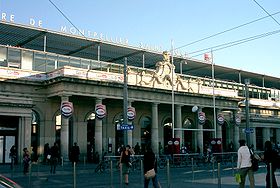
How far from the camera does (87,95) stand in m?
40.2

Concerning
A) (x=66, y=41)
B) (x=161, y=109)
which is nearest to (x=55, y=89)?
(x=66, y=41)

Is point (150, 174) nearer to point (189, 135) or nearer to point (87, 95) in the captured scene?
point (87, 95)

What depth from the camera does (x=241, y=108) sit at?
64.1m

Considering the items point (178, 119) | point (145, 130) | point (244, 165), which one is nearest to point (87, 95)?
point (178, 119)

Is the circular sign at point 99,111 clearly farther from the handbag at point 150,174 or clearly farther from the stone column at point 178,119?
the handbag at point 150,174

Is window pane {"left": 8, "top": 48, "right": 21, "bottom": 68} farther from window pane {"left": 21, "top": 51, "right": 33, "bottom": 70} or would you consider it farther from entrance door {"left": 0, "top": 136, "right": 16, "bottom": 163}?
entrance door {"left": 0, "top": 136, "right": 16, "bottom": 163}

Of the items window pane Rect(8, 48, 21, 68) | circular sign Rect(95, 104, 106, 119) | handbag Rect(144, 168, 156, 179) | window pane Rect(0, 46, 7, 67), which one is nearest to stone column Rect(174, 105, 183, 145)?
circular sign Rect(95, 104, 106, 119)

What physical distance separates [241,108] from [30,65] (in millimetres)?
36760

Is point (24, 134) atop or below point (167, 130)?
below

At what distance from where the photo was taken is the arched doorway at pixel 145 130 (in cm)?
5150

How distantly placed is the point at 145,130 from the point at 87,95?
14046mm

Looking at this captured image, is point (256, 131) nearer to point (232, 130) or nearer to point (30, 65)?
point (232, 130)

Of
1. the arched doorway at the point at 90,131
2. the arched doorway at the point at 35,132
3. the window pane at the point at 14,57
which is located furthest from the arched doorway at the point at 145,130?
the window pane at the point at 14,57

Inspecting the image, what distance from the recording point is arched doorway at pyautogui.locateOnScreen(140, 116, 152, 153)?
51.5 meters
